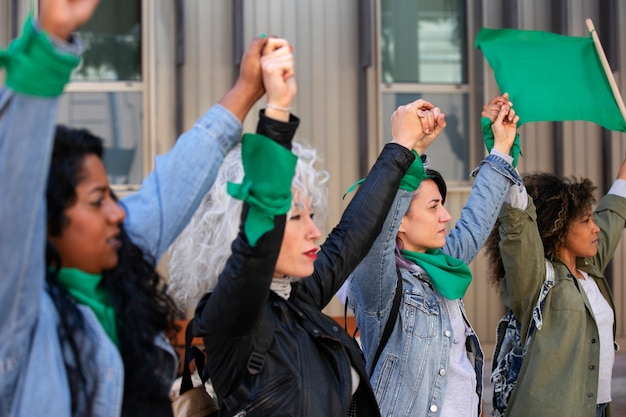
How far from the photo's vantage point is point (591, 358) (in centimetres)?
359

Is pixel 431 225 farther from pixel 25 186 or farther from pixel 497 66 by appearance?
pixel 25 186

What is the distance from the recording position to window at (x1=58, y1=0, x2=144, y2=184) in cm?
662

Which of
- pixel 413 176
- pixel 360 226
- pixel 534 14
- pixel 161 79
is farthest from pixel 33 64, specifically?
pixel 534 14

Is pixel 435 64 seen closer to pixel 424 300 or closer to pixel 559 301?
pixel 559 301

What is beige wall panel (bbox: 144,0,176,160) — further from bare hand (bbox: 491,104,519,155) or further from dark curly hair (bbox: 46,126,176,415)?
dark curly hair (bbox: 46,126,176,415)

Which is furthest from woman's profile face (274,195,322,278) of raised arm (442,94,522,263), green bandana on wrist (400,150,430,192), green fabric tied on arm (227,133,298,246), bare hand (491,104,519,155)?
bare hand (491,104,519,155)

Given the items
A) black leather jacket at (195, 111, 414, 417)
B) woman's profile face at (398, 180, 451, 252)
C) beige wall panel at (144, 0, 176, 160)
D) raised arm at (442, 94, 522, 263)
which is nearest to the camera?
black leather jacket at (195, 111, 414, 417)

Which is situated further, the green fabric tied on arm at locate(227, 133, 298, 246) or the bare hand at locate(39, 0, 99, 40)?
the green fabric tied on arm at locate(227, 133, 298, 246)

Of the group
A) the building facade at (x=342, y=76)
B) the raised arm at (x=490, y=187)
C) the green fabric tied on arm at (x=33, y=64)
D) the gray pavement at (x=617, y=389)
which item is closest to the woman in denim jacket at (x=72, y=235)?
the green fabric tied on arm at (x=33, y=64)

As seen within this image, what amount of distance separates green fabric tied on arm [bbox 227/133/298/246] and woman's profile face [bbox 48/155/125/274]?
30 cm

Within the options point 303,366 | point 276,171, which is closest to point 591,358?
point 303,366

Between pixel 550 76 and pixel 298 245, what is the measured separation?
2.08 m

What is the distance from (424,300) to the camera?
2.91 meters

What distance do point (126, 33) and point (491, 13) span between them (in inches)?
120
